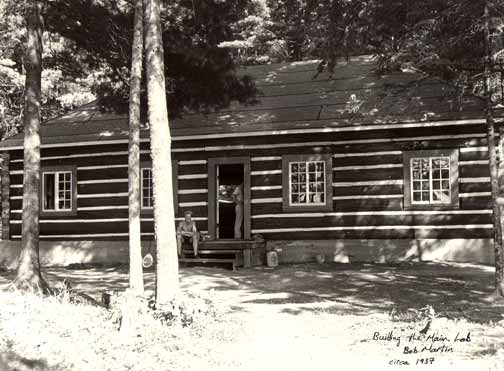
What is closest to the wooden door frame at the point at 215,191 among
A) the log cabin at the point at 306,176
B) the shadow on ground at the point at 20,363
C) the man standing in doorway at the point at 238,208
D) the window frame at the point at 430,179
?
the log cabin at the point at 306,176

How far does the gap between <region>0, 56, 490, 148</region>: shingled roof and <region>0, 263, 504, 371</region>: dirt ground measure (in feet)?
12.8

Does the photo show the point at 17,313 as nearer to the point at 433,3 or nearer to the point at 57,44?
the point at 433,3

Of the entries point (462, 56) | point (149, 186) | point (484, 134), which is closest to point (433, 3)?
point (462, 56)

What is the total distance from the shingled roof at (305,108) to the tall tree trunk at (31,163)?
148 inches

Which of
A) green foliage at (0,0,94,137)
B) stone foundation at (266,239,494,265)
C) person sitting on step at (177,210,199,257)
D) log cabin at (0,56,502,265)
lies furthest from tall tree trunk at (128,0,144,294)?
green foliage at (0,0,94,137)

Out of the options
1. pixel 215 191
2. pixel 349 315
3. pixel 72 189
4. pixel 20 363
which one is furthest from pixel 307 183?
pixel 20 363

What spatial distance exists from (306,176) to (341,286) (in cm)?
488

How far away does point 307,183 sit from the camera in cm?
1659

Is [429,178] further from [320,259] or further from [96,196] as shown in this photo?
[96,196]

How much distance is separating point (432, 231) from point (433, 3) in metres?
6.47

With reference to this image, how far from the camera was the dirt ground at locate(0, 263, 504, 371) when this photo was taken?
23.3 ft

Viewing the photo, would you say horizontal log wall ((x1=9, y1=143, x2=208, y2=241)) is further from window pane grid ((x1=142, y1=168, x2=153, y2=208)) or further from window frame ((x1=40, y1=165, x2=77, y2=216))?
window pane grid ((x1=142, y1=168, x2=153, y2=208))

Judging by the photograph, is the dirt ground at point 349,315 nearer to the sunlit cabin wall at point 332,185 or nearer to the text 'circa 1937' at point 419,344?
the text 'circa 1937' at point 419,344

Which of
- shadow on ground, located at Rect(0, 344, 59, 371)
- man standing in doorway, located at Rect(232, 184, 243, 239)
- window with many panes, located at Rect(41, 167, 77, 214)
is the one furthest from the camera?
window with many panes, located at Rect(41, 167, 77, 214)
